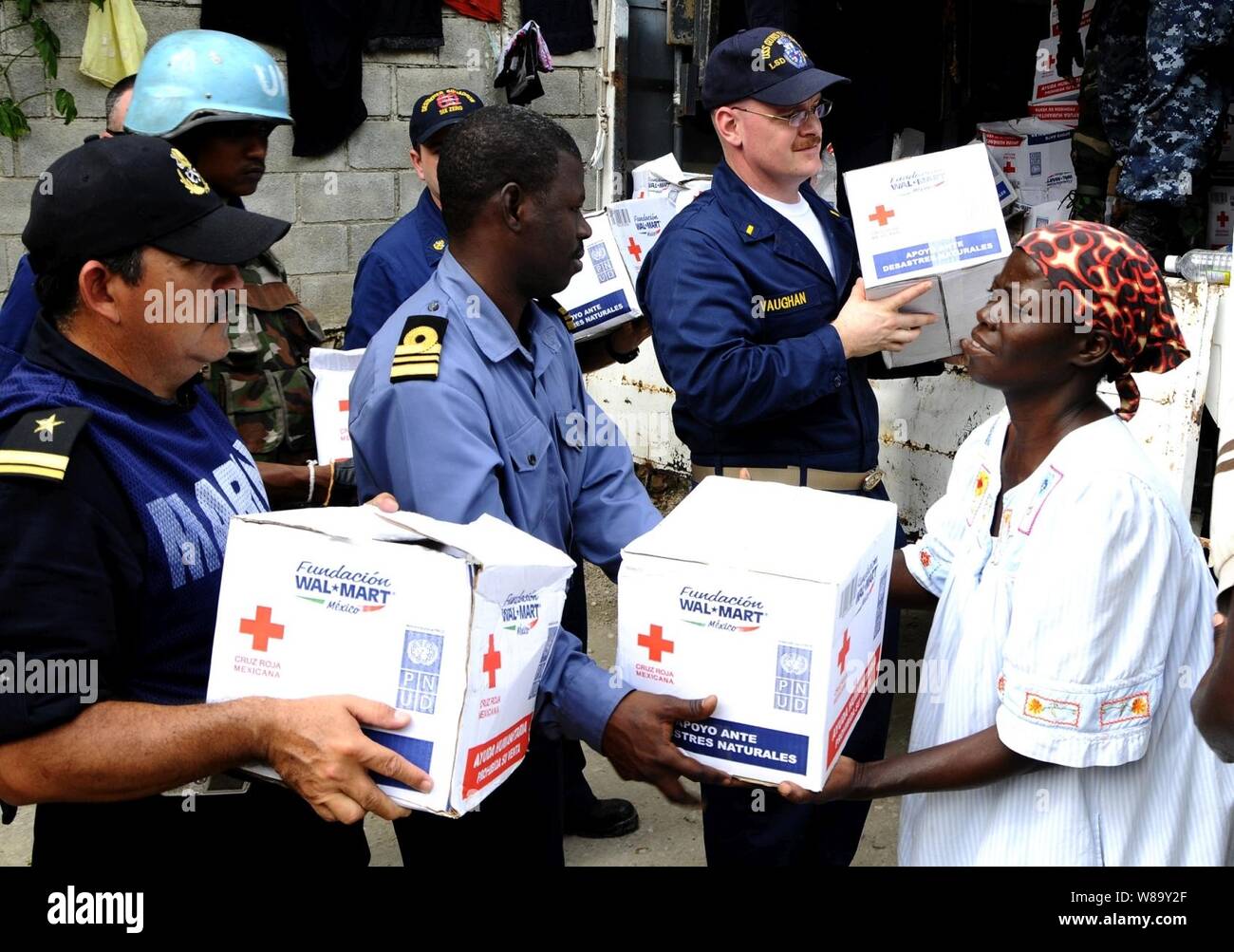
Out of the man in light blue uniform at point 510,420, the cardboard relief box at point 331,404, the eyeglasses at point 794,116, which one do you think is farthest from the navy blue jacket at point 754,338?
the cardboard relief box at point 331,404

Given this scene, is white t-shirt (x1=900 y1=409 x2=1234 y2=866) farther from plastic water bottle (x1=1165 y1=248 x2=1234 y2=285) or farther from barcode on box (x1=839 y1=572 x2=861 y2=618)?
plastic water bottle (x1=1165 y1=248 x2=1234 y2=285)

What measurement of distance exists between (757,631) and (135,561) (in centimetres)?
80

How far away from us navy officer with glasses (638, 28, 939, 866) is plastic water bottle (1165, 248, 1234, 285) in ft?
2.91

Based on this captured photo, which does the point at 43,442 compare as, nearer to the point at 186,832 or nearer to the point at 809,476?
the point at 186,832

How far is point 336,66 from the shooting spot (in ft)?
20.5

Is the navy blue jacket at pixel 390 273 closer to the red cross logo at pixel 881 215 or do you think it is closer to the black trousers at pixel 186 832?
the red cross logo at pixel 881 215

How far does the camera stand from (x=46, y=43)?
18.1 ft

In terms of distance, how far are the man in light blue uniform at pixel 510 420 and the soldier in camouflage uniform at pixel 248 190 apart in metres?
0.73

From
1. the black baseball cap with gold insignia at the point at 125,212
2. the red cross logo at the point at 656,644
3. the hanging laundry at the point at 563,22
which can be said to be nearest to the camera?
the black baseball cap with gold insignia at the point at 125,212

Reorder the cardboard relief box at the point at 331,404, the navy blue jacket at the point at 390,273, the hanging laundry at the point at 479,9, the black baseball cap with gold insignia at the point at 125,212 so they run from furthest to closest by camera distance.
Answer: the hanging laundry at the point at 479,9, the navy blue jacket at the point at 390,273, the cardboard relief box at the point at 331,404, the black baseball cap with gold insignia at the point at 125,212

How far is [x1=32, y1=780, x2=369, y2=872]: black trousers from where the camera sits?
166 centimetres

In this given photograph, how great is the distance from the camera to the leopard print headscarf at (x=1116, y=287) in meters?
1.76

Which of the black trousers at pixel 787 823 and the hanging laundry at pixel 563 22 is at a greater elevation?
the hanging laundry at pixel 563 22
